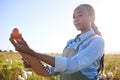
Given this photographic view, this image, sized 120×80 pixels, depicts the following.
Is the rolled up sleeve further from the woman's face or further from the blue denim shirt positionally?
the woman's face

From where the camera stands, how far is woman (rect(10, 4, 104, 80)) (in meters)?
2.45

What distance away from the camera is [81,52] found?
263cm

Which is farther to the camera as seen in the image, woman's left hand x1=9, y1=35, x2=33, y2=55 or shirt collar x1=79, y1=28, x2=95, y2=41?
shirt collar x1=79, y1=28, x2=95, y2=41

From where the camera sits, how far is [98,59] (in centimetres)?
A: 287

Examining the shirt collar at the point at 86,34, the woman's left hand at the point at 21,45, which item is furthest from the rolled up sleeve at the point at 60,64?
the shirt collar at the point at 86,34

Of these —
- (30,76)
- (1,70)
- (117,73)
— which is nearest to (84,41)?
(30,76)

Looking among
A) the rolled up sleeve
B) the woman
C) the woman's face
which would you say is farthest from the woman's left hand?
the woman's face

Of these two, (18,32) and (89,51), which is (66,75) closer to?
(89,51)

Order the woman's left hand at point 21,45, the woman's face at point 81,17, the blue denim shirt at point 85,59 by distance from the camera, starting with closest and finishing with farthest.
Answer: the woman's left hand at point 21,45
the blue denim shirt at point 85,59
the woman's face at point 81,17

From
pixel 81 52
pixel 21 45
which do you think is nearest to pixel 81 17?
pixel 81 52

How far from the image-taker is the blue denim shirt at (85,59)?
248 cm

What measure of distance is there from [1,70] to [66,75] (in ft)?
16.6

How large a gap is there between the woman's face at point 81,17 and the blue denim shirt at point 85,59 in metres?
0.10

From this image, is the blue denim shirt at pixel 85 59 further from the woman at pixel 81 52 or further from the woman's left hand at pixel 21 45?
the woman's left hand at pixel 21 45
